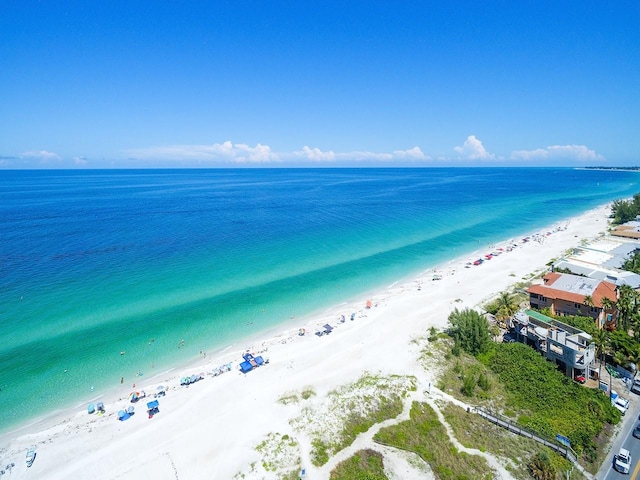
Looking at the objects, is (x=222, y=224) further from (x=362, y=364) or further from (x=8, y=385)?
(x=362, y=364)

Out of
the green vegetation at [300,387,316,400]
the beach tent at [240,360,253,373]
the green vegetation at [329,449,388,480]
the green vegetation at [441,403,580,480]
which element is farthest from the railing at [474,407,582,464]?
the beach tent at [240,360,253,373]

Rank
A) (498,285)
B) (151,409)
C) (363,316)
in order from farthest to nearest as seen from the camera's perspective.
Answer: (498,285) → (363,316) → (151,409)

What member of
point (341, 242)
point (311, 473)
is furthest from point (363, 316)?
point (341, 242)

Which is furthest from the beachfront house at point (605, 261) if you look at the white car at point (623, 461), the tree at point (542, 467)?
the tree at point (542, 467)

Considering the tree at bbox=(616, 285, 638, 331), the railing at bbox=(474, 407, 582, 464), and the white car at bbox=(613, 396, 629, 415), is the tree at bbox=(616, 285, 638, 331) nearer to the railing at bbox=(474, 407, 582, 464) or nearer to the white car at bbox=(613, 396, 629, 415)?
the white car at bbox=(613, 396, 629, 415)

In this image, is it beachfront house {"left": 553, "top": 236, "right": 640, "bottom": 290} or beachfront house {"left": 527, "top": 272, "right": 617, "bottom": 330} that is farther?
beachfront house {"left": 553, "top": 236, "right": 640, "bottom": 290}

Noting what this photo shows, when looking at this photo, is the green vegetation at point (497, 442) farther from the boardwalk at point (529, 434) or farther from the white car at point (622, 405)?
the white car at point (622, 405)

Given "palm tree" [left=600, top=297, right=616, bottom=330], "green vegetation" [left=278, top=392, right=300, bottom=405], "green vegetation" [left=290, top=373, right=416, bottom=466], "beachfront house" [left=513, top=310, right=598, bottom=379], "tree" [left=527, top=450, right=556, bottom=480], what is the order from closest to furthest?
1. "tree" [left=527, top=450, right=556, bottom=480]
2. "green vegetation" [left=290, top=373, right=416, bottom=466]
3. "green vegetation" [left=278, top=392, right=300, bottom=405]
4. "beachfront house" [left=513, top=310, right=598, bottom=379]
5. "palm tree" [left=600, top=297, right=616, bottom=330]
